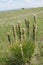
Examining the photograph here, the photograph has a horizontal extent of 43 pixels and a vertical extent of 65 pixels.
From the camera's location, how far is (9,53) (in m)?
15.0

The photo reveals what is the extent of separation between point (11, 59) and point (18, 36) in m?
1.10

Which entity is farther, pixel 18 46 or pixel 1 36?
pixel 1 36

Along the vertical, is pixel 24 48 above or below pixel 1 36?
above

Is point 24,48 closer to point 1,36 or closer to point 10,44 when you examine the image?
point 10,44

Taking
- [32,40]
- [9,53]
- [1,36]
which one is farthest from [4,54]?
[1,36]

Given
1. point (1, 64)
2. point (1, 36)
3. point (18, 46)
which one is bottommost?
point (1, 36)

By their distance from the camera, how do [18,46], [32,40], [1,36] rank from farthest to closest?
[1,36]
[32,40]
[18,46]

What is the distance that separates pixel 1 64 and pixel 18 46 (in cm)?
145

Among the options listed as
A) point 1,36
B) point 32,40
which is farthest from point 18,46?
point 1,36

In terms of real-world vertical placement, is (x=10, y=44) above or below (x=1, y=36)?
above

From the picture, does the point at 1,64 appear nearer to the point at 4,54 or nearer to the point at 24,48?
the point at 4,54

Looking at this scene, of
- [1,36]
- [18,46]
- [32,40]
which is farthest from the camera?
[1,36]

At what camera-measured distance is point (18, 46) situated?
14484mm

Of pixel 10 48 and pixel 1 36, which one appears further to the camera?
pixel 1 36
